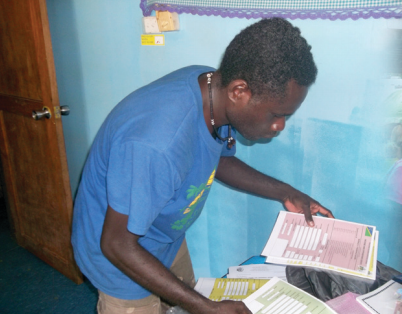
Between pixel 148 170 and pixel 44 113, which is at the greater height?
pixel 148 170

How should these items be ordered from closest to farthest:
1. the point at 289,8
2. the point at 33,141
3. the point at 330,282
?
the point at 330,282, the point at 289,8, the point at 33,141

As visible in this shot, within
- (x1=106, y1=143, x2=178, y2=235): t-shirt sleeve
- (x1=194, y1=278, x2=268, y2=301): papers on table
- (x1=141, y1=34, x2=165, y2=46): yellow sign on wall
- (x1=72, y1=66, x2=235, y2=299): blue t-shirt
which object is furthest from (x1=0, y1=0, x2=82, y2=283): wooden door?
(x1=106, y1=143, x2=178, y2=235): t-shirt sleeve

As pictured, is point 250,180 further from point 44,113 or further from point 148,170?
point 44,113

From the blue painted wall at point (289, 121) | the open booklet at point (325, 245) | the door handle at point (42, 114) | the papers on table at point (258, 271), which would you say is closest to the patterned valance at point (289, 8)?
the blue painted wall at point (289, 121)

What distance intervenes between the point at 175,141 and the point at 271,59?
0.28 meters

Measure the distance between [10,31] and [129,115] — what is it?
157 centimetres

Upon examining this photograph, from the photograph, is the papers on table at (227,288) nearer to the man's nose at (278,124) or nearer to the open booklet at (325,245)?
the open booklet at (325,245)

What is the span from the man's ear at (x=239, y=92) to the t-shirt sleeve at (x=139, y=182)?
0.80 ft

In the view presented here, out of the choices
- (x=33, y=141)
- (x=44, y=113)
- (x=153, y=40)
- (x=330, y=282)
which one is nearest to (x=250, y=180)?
(x=330, y=282)

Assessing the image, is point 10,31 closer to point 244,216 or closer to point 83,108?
point 83,108

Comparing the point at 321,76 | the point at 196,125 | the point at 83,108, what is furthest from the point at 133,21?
the point at 196,125

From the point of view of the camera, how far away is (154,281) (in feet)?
2.71

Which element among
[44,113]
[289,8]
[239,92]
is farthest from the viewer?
[44,113]

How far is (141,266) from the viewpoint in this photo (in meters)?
0.82
